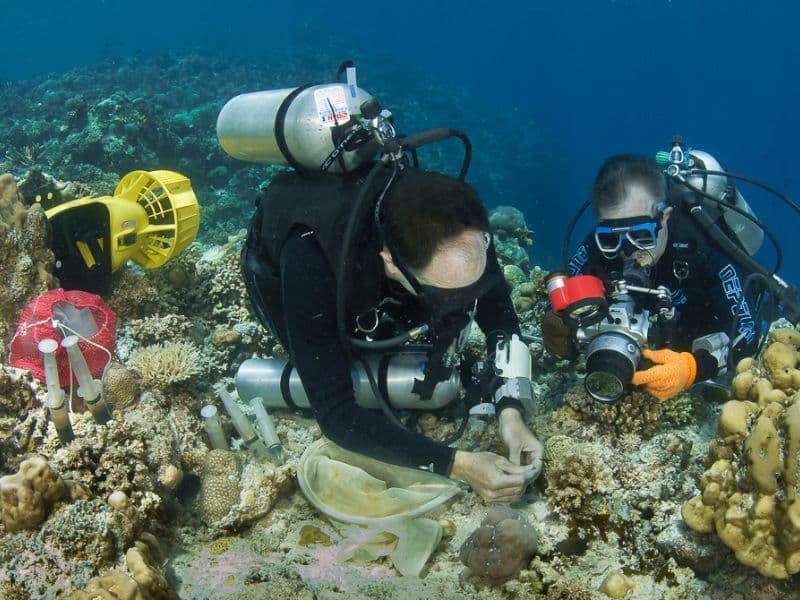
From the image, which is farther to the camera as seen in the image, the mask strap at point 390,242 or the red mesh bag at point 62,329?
the red mesh bag at point 62,329

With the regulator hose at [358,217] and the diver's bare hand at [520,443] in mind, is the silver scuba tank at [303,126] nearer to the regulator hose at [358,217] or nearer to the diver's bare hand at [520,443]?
the regulator hose at [358,217]

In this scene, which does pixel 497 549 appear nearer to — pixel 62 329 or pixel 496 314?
pixel 496 314

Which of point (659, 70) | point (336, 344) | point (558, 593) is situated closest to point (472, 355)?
point (336, 344)

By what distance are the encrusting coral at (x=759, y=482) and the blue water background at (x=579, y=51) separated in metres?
38.9

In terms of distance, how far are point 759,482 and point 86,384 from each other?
3.56 m

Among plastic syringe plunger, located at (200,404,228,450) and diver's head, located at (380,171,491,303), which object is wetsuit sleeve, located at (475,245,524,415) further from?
plastic syringe plunger, located at (200,404,228,450)

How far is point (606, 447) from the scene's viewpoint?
11.0 feet

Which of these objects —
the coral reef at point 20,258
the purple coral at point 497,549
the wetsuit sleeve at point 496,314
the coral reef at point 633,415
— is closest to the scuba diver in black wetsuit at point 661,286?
the coral reef at point 633,415

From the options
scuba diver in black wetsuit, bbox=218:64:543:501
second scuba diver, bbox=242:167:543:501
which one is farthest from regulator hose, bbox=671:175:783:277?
second scuba diver, bbox=242:167:543:501

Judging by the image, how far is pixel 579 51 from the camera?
8931 cm

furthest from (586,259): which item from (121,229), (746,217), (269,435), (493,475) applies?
(121,229)

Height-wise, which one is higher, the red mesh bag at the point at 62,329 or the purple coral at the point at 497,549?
the red mesh bag at the point at 62,329

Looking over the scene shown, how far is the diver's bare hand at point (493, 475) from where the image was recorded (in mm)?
2428

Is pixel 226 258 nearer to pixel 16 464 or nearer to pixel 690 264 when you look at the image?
pixel 16 464
